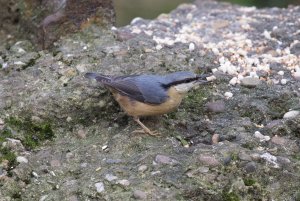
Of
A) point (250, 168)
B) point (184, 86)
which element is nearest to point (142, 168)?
point (250, 168)

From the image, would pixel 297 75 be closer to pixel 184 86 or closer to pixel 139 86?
pixel 184 86

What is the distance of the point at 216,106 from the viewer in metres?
3.97

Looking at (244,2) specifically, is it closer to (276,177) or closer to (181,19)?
(181,19)

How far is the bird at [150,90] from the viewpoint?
3.84 m

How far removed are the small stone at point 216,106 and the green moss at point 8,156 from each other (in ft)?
4.06

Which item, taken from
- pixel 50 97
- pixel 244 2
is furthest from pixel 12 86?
pixel 244 2

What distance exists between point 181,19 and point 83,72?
4.67ft

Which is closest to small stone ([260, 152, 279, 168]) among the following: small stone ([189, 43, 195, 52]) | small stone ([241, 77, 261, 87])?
small stone ([241, 77, 261, 87])

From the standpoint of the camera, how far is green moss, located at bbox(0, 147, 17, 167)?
3508 millimetres

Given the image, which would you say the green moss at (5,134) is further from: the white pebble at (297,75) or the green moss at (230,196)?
the white pebble at (297,75)

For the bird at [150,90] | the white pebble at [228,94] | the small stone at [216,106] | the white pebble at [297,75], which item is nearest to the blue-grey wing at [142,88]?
the bird at [150,90]

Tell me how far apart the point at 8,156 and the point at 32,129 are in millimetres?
308

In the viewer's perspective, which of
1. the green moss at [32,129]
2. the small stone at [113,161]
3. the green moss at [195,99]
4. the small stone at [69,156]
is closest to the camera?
the small stone at [113,161]

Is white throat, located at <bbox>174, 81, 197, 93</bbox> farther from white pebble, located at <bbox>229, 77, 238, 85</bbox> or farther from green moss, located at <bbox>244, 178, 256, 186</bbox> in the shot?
green moss, located at <bbox>244, 178, 256, 186</bbox>
